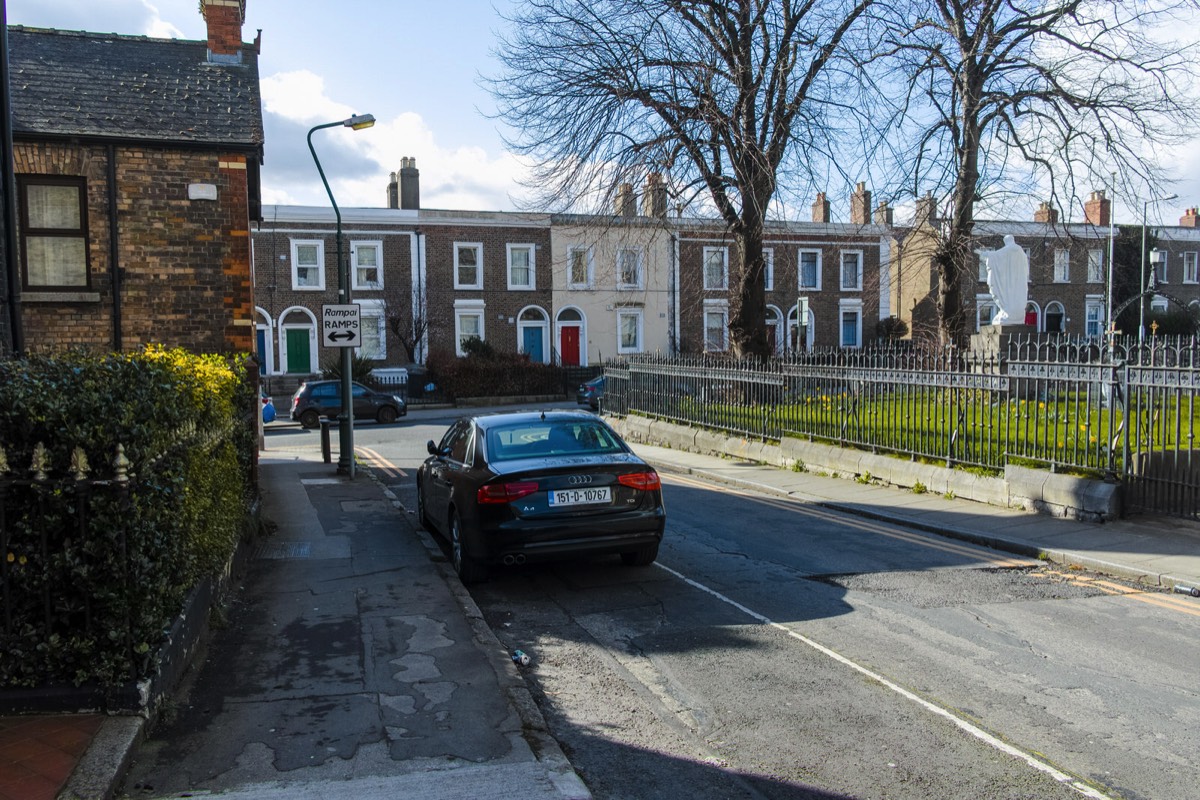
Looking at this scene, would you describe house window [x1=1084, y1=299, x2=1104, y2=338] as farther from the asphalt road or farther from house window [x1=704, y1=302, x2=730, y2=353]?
the asphalt road

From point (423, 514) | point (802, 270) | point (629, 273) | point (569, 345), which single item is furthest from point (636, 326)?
point (423, 514)

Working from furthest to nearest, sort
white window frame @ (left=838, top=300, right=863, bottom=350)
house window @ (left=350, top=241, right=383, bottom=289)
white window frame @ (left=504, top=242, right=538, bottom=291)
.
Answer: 1. white window frame @ (left=838, top=300, right=863, bottom=350)
2. white window frame @ (left=504, top=242, right=538, bottom=291)
3. house window @ (left=350, top=241, right=383, bottom=289)

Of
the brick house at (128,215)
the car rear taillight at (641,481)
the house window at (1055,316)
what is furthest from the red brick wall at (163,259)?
the house window at (1055,316)

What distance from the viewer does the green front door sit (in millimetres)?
41125

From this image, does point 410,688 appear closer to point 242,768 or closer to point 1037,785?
point 242,768

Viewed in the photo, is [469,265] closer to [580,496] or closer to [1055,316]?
[1055,316]

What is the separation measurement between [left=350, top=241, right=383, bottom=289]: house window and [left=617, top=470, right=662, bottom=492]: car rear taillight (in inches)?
1400

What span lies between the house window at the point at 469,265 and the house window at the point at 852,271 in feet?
65.4

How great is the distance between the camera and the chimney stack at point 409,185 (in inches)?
1710

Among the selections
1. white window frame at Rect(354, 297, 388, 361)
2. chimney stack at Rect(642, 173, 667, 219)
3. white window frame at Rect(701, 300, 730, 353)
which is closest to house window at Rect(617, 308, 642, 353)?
white window frame at Rect(701, 300, 730, 353)

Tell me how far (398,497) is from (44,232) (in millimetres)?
6247

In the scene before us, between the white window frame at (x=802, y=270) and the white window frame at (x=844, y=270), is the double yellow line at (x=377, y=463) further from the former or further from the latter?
the white window frame at (x=844, y=270)

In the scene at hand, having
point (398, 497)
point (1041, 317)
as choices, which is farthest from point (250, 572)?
point (1041, 317)

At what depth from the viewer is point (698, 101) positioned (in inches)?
796
